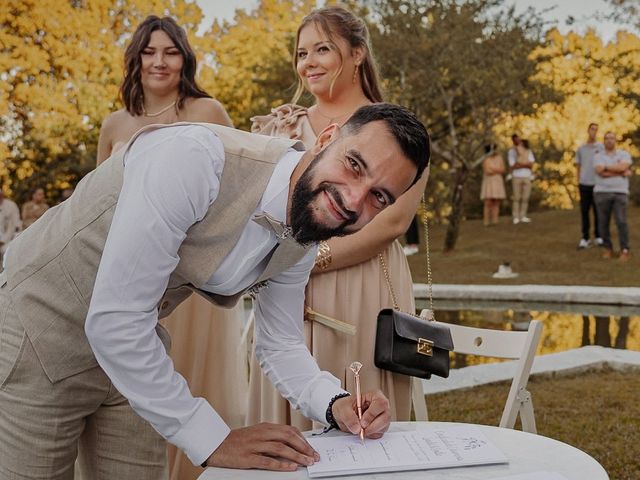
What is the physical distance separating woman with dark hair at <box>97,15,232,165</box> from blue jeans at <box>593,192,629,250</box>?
10.1 meters

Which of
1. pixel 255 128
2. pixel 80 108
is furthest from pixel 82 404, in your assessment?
pixel 80 108

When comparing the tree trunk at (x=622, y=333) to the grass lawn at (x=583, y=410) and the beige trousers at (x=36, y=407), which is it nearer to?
the grass lawn at (x=583, y=410)

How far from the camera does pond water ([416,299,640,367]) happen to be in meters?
7.70

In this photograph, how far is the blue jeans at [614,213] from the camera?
1254 centimetres

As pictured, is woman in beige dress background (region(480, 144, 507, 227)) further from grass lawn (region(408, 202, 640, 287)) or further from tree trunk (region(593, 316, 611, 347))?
tree trunk (region(593, 316, 611, 347))

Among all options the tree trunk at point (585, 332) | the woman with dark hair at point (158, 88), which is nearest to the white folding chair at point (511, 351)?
the woman with dark hair at point (158, 88)

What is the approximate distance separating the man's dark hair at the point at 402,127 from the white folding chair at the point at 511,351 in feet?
3.39

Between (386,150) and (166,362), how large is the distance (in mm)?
689

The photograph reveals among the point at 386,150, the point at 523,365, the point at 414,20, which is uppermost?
the point at 414,20

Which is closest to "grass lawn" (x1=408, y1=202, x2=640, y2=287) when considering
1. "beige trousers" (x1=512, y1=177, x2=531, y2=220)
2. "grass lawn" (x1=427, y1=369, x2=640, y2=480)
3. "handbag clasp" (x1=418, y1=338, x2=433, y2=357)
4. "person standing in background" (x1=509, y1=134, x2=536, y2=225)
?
"beige trousers" (x1=512, y1=177, x2=531, y2=220)

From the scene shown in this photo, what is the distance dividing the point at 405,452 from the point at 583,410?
3491 mm


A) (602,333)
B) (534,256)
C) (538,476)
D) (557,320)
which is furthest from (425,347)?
(534,256)

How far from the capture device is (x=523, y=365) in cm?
269

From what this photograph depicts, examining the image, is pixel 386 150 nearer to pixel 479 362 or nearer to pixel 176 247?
pixel 176 247
